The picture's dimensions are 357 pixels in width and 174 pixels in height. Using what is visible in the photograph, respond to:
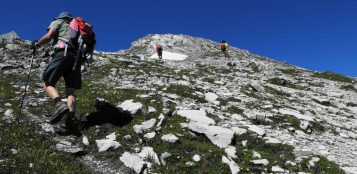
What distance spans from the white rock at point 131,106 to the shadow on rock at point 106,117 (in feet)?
0.72

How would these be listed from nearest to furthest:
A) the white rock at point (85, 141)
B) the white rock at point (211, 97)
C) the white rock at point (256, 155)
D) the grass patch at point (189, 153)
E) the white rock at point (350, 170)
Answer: the grass patch at point (189, 153) < the white rock at point (350, 170) < the white rock at point (256, 155) < the white rock at point (85, 141) < the white rock at point (211, 97)

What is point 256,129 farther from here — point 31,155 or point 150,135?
point 31,155

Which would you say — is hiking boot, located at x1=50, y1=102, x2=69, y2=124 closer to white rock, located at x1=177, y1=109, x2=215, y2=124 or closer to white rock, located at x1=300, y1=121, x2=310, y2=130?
white rock, located at x1=177, y1=109, x2=215, y2=124

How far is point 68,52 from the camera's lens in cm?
1123

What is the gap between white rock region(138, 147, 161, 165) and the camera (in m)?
9.91

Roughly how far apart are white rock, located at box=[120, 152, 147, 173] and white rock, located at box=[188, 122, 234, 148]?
2763mm

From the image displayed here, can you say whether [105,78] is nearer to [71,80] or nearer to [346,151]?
[71,80]

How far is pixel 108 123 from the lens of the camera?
483 inches

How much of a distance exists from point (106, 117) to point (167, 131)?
235cm

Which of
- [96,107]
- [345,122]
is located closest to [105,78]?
[96,107]

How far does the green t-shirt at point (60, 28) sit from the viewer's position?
1147 centimetres

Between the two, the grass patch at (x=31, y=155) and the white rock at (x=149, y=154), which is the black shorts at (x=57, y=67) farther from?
the white rock at (x=149, y=154)

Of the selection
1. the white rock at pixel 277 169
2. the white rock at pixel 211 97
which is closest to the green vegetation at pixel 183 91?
the white rock at pixel 211 97

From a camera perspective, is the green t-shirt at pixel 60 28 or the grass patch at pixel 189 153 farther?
the green t-shirt at pixel 60 28
